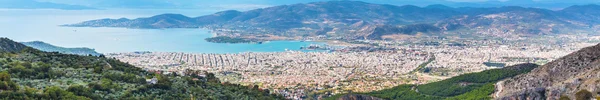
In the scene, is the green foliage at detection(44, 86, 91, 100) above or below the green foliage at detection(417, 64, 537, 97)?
above

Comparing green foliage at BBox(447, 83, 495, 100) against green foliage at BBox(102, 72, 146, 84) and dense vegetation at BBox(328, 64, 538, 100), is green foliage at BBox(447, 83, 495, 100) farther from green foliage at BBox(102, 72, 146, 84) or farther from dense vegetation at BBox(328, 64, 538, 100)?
green foliage at BBox(102, 72, 146, 84)

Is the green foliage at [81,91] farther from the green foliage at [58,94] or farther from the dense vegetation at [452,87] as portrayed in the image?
the dense vegetation at [452,87]

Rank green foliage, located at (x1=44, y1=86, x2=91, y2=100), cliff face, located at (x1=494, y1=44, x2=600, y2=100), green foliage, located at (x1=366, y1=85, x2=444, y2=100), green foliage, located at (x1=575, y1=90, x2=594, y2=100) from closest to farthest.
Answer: green foliage, located at (x1=44, y1=86, x2=91, y2=100) < green foliage, located at (x1=575, y1=90, x2=594, y2=100) < cliff face, located at (x1=494, y1=44, x2=600, y2=100) < green foliage, located at (x1=366, y1=85, x2=444, y2=100)

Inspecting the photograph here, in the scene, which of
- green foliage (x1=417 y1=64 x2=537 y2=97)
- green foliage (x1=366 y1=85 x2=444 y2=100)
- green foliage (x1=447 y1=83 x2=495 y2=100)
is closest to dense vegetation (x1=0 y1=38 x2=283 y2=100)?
green foliage (x1=447 y1=83 x2=495 y2=100)

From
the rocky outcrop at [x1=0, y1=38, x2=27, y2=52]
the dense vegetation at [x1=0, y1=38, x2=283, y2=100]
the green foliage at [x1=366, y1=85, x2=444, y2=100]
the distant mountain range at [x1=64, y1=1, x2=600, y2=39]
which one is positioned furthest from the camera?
the distant mountain range at [x1=64, y1=1, x2=600, y2=39]

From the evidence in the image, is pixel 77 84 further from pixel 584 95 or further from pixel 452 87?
pixel 452 87

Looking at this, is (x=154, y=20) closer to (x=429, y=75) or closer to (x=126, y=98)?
(x=429, y=75)

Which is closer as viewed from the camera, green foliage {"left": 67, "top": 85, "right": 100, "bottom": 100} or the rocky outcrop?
green foliage {"left": 67, "top": 85, "right": 100, "bottom": 100}
